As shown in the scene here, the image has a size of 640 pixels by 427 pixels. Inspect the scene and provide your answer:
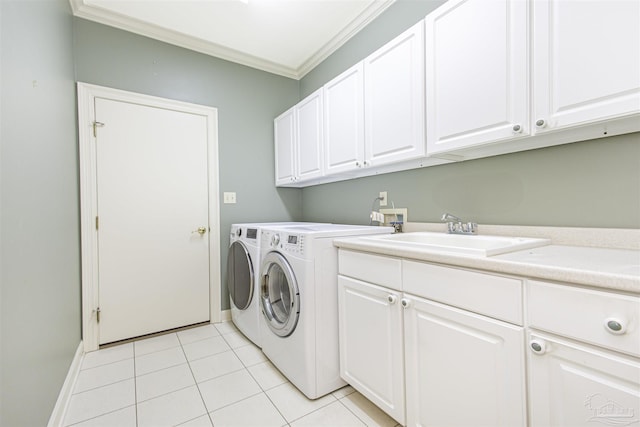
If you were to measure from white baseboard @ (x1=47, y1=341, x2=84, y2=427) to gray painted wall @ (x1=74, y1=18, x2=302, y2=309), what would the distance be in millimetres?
1081

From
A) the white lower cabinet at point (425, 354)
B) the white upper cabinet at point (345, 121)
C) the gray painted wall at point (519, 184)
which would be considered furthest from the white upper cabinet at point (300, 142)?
the white lower cabinet at point (425, 354)

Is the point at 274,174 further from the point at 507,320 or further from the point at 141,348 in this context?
the point at 507,320

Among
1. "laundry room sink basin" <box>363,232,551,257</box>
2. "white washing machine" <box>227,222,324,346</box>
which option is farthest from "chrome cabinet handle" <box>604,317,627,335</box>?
"white washing machine" <box>227,222,324,346</box>

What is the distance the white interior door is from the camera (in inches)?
86.2

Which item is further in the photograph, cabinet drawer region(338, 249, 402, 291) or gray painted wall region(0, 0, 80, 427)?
cabinet drawer region(338, 249, 402, 291)

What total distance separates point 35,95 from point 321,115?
162 centimetres

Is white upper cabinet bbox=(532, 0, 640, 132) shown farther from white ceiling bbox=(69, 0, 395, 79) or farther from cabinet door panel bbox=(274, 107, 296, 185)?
cabinet door panel bbox=(274, 107, 296, 185)

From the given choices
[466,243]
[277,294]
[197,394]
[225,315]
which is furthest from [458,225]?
[225,315]

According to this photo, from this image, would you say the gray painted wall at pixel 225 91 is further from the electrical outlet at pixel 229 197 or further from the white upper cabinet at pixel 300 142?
the white upper cabinet at pixel 300 142

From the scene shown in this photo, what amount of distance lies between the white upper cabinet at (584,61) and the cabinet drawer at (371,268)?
2.58ft

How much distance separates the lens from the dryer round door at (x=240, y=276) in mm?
2139

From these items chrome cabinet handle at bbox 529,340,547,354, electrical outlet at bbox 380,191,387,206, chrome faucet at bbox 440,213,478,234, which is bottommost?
chrome cabinet handle at bbox 529,340,547,354

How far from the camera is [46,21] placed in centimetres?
138

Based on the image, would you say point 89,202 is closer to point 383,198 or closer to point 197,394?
point 197,394
